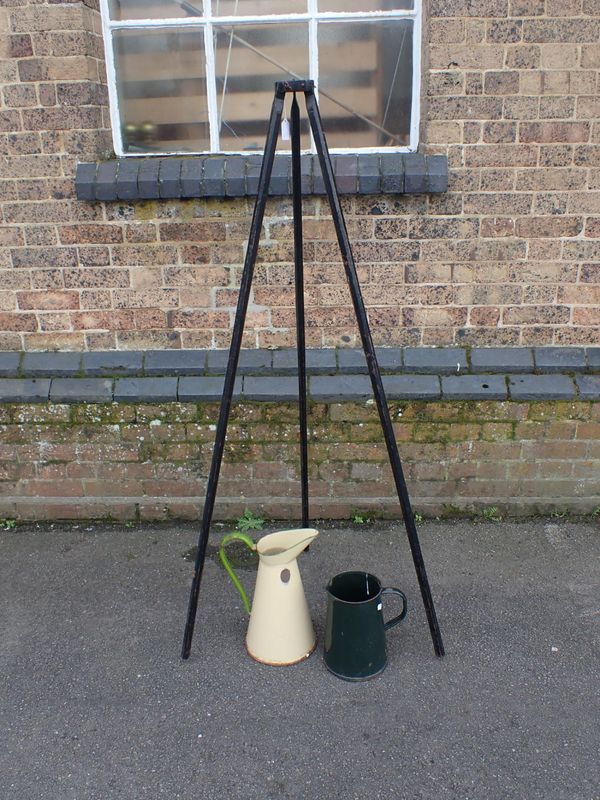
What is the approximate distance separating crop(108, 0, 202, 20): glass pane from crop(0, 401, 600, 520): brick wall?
7.12 feet

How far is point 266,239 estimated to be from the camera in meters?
3.80

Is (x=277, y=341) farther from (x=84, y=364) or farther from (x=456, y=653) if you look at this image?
(x=456, y=653)

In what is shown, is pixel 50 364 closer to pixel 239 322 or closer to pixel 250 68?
pixel 239 322

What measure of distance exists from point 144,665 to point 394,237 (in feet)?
8.33

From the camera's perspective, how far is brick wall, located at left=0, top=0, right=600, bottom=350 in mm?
3541

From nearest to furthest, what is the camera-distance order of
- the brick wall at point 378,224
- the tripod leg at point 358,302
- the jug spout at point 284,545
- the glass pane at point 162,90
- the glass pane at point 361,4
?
1. the tripod leg at point 358,302
2. the jug spout at point 284,545
3. the brick wall at point 378,224
4. the glass pane at point 361,4
5. the glass pane at point 162,90

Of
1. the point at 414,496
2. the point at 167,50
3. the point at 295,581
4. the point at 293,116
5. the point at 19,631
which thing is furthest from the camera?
the point at 414,496

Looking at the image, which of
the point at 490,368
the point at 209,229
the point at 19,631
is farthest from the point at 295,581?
the point at 209,229

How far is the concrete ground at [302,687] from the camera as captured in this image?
246cm

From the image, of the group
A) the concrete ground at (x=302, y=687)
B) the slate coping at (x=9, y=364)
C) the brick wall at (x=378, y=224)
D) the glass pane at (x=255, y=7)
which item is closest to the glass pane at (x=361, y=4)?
the glass pane at (x=255, y=7)

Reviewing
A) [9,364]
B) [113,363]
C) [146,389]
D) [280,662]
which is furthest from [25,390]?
[280,662]

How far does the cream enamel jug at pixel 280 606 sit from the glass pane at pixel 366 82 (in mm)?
2282

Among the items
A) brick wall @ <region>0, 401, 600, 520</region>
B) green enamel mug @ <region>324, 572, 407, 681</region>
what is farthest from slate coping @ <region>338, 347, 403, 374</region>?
green enamel mug @ <region>324, 572, 407, 681</region>

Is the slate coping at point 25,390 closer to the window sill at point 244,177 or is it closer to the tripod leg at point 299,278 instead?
the window sill at point 244,177
